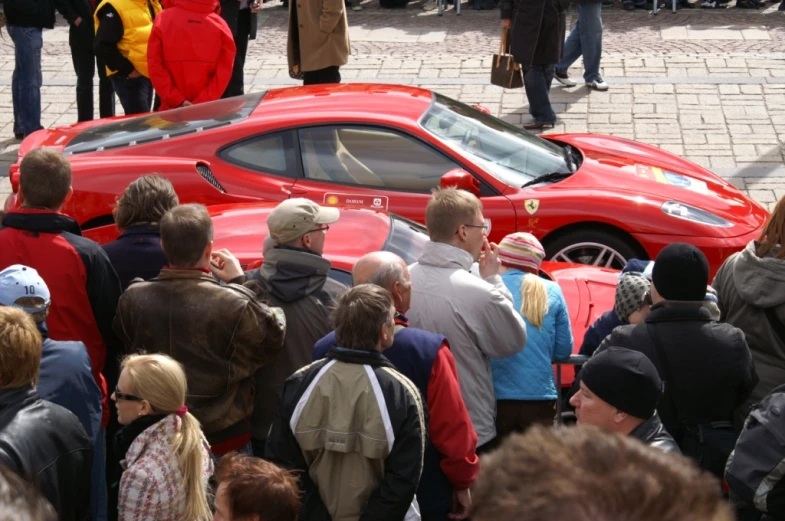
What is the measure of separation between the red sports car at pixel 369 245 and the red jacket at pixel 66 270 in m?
0.82

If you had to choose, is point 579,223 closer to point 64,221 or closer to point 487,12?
point 64,221

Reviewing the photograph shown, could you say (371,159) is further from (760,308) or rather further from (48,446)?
(48,446)

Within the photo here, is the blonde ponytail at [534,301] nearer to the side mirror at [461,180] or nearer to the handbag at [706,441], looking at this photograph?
the handbag at [706,441]

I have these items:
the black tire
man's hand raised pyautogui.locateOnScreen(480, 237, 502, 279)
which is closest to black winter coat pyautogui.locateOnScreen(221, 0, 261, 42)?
the black tire

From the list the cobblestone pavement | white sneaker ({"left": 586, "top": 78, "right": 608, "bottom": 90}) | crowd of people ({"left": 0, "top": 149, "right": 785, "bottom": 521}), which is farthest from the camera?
white sneaker ({"left": 586, "top": 78, "right": 608, "bottom": 90})

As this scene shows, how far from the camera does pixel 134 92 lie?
34.7 ft

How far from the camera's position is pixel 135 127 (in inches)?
314

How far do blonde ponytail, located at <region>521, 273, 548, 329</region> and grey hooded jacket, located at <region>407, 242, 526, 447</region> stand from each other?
0.21 metres

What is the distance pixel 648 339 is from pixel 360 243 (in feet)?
6.59

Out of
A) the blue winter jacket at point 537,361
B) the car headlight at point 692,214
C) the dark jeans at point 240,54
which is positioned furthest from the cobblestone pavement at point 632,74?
the blue winter jacket at point 537,361

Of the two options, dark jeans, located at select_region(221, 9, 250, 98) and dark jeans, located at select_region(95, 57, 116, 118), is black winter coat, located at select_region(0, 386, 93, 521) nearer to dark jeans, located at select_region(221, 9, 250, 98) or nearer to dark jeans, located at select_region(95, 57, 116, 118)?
dark jeans, located at select_region(95, 57, 116, 118)

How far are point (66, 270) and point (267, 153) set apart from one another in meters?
2.82

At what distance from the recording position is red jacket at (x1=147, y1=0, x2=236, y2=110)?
367 inches

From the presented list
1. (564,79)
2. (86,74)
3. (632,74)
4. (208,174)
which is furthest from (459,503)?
(632,74)
